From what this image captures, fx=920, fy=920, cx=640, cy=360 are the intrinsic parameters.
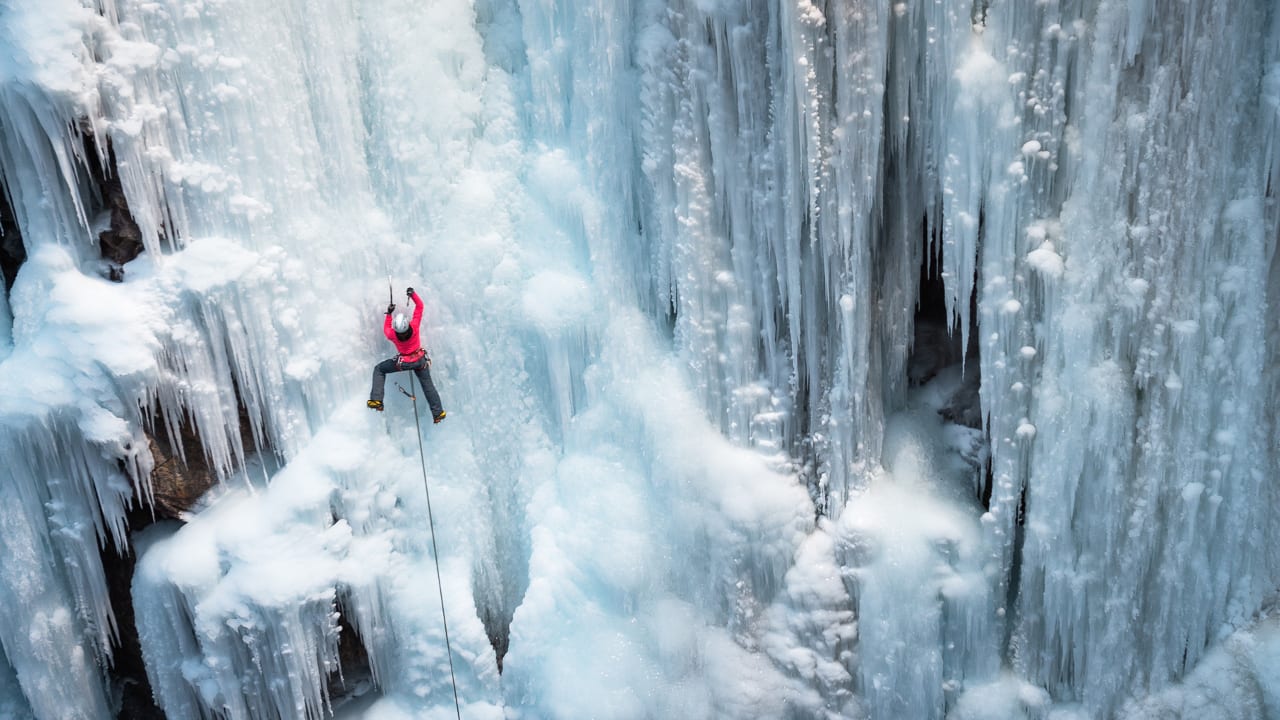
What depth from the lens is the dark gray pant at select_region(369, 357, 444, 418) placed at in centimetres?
576

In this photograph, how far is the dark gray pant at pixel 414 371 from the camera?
5.76 m

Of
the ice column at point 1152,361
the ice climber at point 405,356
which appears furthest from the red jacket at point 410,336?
the ice column at point 1152,361

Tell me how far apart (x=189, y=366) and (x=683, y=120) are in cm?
333

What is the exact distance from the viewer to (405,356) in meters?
5.75

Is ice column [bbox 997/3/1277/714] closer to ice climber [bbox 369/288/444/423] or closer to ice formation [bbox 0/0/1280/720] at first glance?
ice formation [bbox 0/0/1280/720]

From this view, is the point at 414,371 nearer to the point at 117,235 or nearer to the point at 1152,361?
the point at 117,235

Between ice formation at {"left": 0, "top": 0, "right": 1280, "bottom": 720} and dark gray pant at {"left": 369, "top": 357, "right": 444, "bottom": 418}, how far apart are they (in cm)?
25

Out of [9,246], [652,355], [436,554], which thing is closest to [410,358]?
[436,554]

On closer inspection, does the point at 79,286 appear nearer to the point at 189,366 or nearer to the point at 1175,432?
the point at 189,366

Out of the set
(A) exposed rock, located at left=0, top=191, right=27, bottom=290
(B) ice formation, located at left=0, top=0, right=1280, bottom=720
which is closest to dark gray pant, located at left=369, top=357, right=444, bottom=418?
(B) ice formation, located at left=0, top=0, right=1280, bottom=720

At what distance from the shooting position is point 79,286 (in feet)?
17.9

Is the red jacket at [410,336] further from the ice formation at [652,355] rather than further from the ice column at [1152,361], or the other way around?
the ice column at [1152,361]

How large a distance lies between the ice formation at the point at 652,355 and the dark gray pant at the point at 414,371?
9.8 inches

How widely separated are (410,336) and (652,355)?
5.01ft
